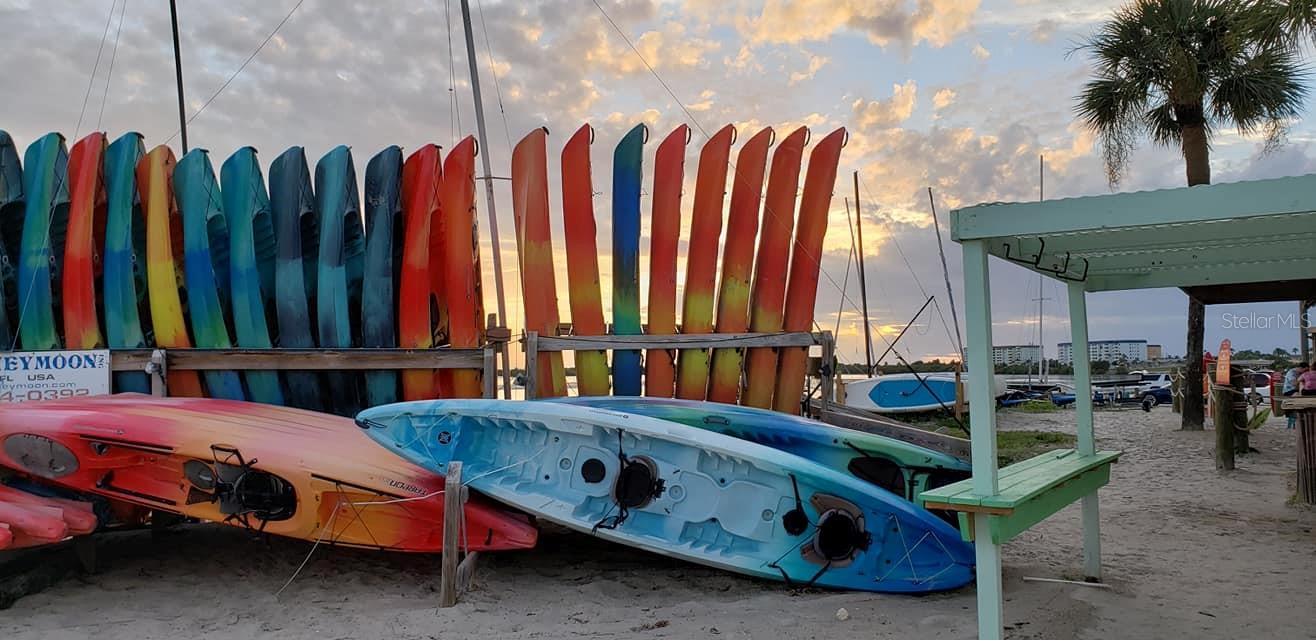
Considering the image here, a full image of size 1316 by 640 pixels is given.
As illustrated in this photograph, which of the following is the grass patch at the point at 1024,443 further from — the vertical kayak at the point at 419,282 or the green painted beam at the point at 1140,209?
the green painted beam at the point at 1140,209

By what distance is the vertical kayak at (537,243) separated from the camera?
26.3 ft

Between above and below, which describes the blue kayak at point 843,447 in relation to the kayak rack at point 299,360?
below

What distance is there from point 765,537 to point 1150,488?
18.2 ft

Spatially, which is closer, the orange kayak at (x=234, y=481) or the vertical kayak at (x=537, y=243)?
the orange kayak at (x=234, y=481)

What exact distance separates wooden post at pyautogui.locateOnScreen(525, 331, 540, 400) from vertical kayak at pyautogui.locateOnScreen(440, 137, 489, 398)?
0.87 ft

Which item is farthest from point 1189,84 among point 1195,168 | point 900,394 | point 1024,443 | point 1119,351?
point 1119,351

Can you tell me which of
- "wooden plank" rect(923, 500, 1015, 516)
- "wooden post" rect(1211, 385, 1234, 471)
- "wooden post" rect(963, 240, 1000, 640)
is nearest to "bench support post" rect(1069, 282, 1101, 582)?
"wooden post" rect(963, 240, 1000, 640)

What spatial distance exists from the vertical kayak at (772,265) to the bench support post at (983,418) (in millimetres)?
4416

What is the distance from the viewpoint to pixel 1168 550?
6344mm

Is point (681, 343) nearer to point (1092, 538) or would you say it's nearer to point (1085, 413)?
point (1085, 413)

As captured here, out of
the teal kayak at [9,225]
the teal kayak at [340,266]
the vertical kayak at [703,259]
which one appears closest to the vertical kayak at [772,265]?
the vertical kayak at [703,259]

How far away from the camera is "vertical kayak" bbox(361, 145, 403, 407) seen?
779 centimetres

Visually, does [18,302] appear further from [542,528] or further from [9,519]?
[542,528]

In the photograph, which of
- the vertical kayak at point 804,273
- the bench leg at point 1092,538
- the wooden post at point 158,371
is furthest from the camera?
the vertical kayak at point 804,273
